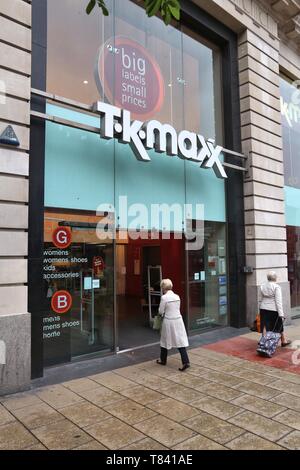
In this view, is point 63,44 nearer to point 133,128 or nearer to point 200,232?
point 133,128

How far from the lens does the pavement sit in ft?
12.9

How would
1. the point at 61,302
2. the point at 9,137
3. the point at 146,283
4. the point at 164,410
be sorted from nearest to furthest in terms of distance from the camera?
the point at 164,410 < the point at 9,137 < the point at 61,302 < the point at 146,283

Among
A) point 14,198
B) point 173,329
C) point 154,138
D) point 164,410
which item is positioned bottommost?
point 164,410

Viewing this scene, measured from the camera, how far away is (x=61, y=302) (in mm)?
6613

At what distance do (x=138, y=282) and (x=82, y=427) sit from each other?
11.7 meters

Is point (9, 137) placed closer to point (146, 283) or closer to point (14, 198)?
point (14, 198)

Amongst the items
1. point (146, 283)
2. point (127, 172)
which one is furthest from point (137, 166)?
point (146, 283)

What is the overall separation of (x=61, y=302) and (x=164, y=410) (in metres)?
2.81

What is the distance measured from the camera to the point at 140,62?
28.1 ft

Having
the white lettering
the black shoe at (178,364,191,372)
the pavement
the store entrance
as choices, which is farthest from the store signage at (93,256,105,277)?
the black shoe at (178,364,191,372)

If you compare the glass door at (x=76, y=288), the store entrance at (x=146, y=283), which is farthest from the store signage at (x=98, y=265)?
the store entrance at (x=146, y=283)

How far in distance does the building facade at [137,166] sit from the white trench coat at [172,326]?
4.68ft

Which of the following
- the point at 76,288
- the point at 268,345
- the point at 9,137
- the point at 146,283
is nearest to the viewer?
the point at 9,137
